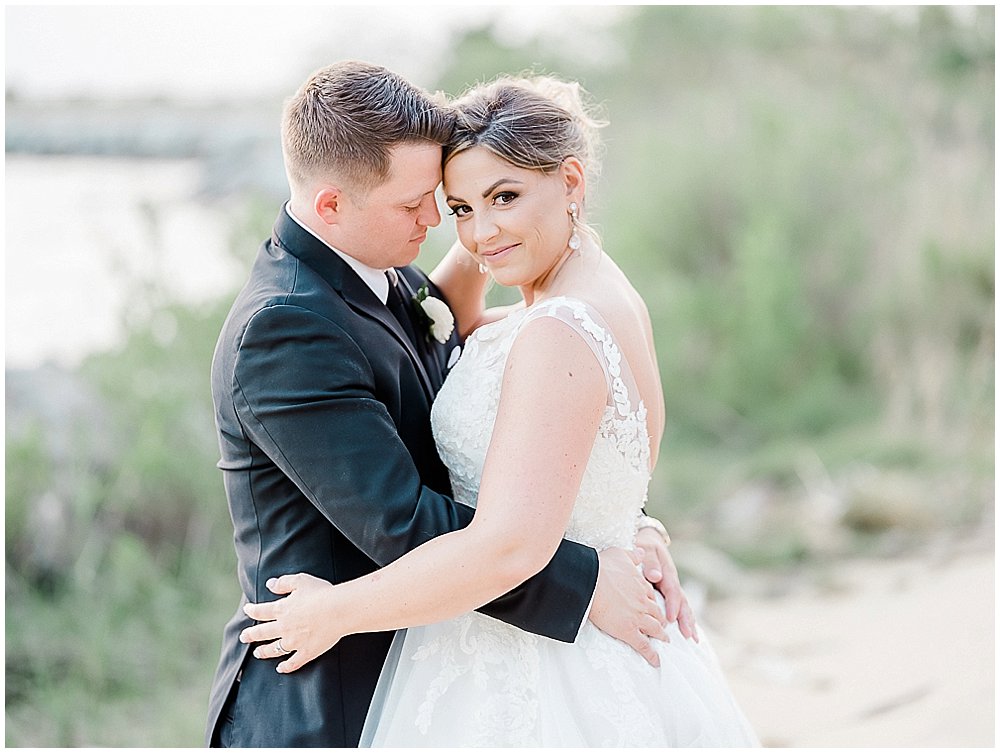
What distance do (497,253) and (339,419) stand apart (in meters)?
0.56

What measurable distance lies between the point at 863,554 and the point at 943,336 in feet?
8.61

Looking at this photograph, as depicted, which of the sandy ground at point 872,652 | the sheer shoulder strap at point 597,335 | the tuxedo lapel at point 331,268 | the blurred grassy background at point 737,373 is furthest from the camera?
the blurred grassy background at point 737,373

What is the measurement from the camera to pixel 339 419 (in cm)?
200

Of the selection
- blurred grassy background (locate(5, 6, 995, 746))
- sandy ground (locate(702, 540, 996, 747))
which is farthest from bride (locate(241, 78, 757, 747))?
blurred grassy background (locate(5, 6, 995, 746))

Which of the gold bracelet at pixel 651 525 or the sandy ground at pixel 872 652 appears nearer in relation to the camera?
the gold bracelet at pixel 651 525

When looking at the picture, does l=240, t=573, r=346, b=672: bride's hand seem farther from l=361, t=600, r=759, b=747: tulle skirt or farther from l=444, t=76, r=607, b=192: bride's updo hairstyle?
l=444, t=76, r=607, b=192: bride's updo hairstyle

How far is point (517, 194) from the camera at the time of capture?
226 cm

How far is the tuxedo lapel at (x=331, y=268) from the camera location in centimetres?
221

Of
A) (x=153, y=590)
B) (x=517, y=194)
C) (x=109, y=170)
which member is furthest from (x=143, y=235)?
(x=517, y=194)

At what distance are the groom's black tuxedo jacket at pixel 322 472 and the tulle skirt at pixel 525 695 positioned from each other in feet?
0.26

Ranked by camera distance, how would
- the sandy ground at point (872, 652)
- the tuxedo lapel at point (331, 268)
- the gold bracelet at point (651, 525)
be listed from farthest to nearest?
1. the sandy ground at point (872, 652)
2. the gold bracelet at point (651, 525)
3. the tuxedo lapel at point (331, 268)

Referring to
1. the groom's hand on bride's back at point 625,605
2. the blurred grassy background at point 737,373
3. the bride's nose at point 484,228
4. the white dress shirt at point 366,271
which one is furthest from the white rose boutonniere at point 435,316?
the blurred grassy background at point 737,373

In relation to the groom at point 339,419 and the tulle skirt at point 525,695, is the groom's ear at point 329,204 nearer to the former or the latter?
the groom at point 339,419

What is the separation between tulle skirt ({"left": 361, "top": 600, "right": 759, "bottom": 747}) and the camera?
220 centimetres
